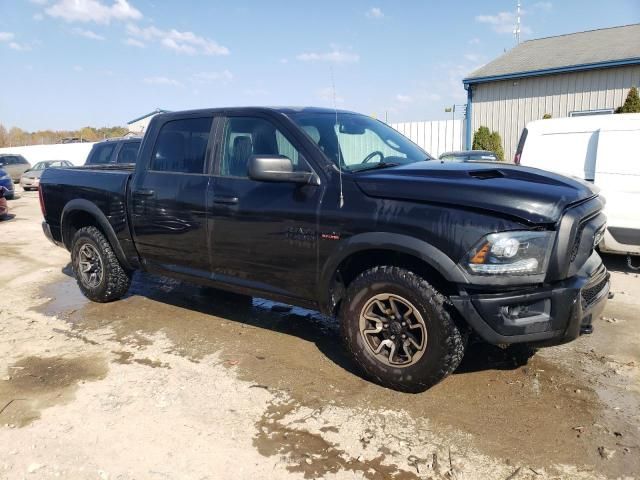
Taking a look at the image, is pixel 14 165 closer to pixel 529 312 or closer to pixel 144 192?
pixel 144 192

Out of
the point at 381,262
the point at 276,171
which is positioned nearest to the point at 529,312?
the point at 381,262

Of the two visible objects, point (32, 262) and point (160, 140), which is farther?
point (32, 262)

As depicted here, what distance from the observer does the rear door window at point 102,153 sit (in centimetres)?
1057

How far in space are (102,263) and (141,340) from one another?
1241 millimetres

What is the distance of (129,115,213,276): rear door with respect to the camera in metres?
4.35

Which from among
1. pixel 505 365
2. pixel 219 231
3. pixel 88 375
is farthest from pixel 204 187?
pixel 505 365

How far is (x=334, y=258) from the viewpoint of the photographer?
11.6 feet

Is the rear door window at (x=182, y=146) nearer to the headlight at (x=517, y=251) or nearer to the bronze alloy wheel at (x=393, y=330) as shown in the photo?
the bronze alloy wheel at (x=393, y=330)

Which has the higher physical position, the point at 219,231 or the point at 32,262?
Answer: the point at 219,231

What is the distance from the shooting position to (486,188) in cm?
304

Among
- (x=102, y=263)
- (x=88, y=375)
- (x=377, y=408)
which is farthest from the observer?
(x=102, y=263)

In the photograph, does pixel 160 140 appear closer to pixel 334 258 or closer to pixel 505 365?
pixel 334 258

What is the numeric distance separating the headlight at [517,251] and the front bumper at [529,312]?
0.15m

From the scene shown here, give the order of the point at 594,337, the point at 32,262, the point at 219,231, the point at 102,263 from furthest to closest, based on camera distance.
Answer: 1. the point at 32,262
2. the point at 102,263
3. the point at 594,337
4. the point at 219,231
